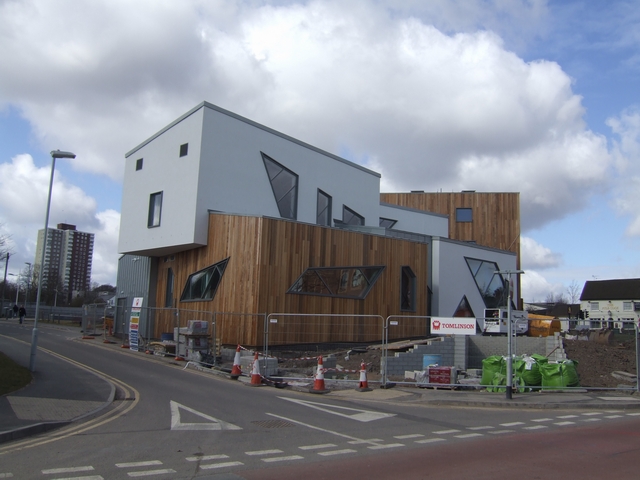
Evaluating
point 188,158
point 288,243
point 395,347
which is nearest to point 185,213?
point 188,158

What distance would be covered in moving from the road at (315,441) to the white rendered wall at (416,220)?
28798mm

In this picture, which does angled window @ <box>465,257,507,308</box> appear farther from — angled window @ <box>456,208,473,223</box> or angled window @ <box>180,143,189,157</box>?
angled window @ <box>180,143,189,157</box>

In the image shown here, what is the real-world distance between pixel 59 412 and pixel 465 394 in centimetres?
1030

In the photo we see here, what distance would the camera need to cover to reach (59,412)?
11.4 metres

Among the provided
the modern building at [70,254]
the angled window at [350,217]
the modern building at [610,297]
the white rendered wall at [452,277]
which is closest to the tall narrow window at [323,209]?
the angled window at [350,217]

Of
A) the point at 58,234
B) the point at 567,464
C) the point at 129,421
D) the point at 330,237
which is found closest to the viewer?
the point at 567,464

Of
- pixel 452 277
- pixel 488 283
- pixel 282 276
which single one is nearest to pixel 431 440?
pixel 282 276

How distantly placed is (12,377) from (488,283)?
96.2 feet

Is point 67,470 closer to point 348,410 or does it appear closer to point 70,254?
point 348,410

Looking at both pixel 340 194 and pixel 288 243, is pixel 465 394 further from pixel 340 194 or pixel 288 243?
pixel 340 194

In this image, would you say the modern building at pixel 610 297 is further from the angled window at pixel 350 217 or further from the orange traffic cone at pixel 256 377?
the orange traffic cone at pixel 256 377

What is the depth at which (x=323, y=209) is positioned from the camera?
32938 mm

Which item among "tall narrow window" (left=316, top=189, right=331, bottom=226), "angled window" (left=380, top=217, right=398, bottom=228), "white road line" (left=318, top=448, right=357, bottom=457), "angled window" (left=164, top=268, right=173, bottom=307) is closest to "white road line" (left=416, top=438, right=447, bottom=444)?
"white road line" (left=318, top=448, right=357, bottom=457)

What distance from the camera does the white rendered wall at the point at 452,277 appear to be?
3306cm
